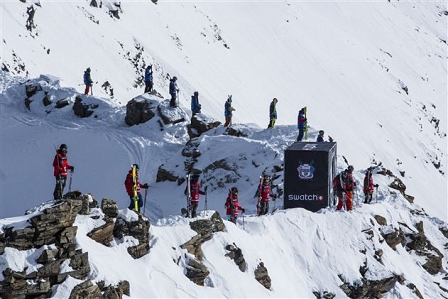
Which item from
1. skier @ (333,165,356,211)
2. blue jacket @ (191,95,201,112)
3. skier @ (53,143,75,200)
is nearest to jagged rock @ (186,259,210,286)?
skier @ (53,143,75,200)

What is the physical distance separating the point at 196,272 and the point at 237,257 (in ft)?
6.01

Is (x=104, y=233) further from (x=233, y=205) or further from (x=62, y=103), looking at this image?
(x=62, y=103)

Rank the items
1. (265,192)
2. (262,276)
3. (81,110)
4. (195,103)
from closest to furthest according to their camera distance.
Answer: (262,276), (265,192), (195,103), (81,110)

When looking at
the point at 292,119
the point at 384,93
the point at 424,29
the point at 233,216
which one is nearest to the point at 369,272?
the point at 233,216

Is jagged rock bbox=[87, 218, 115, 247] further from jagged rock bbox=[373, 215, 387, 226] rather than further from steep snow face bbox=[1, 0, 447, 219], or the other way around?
jagged rock bbox=[373, 215, 387, 226]

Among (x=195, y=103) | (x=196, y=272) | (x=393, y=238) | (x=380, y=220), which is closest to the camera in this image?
(x=196, y=272)

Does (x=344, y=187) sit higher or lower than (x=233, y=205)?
higher

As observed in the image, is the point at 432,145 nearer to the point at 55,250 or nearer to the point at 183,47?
the point at 183,47

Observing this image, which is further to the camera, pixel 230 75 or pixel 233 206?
pixel 230 75

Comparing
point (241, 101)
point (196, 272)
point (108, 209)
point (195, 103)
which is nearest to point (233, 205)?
point (196, 272)

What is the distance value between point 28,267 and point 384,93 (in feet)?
196

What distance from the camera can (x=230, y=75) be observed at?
59.2m

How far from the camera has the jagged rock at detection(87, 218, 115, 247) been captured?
1564 centimetres

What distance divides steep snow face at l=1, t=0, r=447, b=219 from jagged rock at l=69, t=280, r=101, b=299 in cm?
1236
